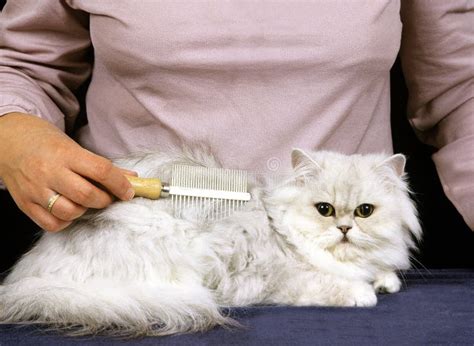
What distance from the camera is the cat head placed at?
4.86 ft

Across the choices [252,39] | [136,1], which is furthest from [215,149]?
[136,1]

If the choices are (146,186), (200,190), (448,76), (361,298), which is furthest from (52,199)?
(448,76)

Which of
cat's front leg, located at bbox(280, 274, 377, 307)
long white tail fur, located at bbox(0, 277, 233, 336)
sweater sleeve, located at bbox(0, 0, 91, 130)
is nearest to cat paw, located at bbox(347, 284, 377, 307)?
cat's front leg, located at bbox(280, 274, 377, 307)

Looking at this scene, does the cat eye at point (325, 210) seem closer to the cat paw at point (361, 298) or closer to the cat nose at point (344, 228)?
the cat nose at point (344, 228)

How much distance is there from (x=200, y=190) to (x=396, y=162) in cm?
45

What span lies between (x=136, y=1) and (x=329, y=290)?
75 cm

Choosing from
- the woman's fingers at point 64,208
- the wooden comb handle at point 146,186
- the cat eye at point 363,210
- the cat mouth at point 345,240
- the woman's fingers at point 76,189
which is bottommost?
the cat mouth at point 345,240

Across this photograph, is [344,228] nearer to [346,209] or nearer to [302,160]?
[346,209]

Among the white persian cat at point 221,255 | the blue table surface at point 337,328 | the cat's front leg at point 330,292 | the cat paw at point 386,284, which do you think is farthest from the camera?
the cat paw at point 386,284

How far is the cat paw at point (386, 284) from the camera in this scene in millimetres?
1519

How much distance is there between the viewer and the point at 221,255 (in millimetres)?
1438

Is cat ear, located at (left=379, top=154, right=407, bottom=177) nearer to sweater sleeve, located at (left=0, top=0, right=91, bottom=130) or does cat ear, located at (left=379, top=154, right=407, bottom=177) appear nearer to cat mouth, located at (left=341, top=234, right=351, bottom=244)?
cat mouth, located at (left=341, top=234, right=351, bottom=244)

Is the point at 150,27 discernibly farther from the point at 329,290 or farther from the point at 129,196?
the point at 329,290

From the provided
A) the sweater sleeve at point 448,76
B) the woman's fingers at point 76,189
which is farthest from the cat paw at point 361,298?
the woman's fingers at point 76,189
